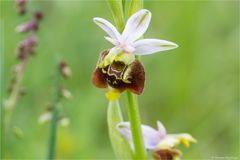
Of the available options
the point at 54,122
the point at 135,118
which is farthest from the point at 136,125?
the point at 54,122

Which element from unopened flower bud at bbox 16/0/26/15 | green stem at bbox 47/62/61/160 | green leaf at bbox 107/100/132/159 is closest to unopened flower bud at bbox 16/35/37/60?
unopened flower bud at bbox 16/0/26/15

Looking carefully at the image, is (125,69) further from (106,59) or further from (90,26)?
(90,26)

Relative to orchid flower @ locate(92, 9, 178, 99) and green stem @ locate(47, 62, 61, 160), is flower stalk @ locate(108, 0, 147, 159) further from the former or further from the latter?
green stem @ locate(47, 62, 61, 160)

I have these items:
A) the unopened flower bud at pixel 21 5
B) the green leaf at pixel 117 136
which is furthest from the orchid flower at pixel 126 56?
the unopened flower bud at pixel 21 5

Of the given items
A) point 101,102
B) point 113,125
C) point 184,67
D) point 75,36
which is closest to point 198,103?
point 184,67

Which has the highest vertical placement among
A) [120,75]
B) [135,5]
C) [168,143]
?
[135,5]

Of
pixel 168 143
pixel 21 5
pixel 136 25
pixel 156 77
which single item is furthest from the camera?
pixel 156 77

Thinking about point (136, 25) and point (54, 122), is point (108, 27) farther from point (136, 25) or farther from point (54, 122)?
point (54, 122)
